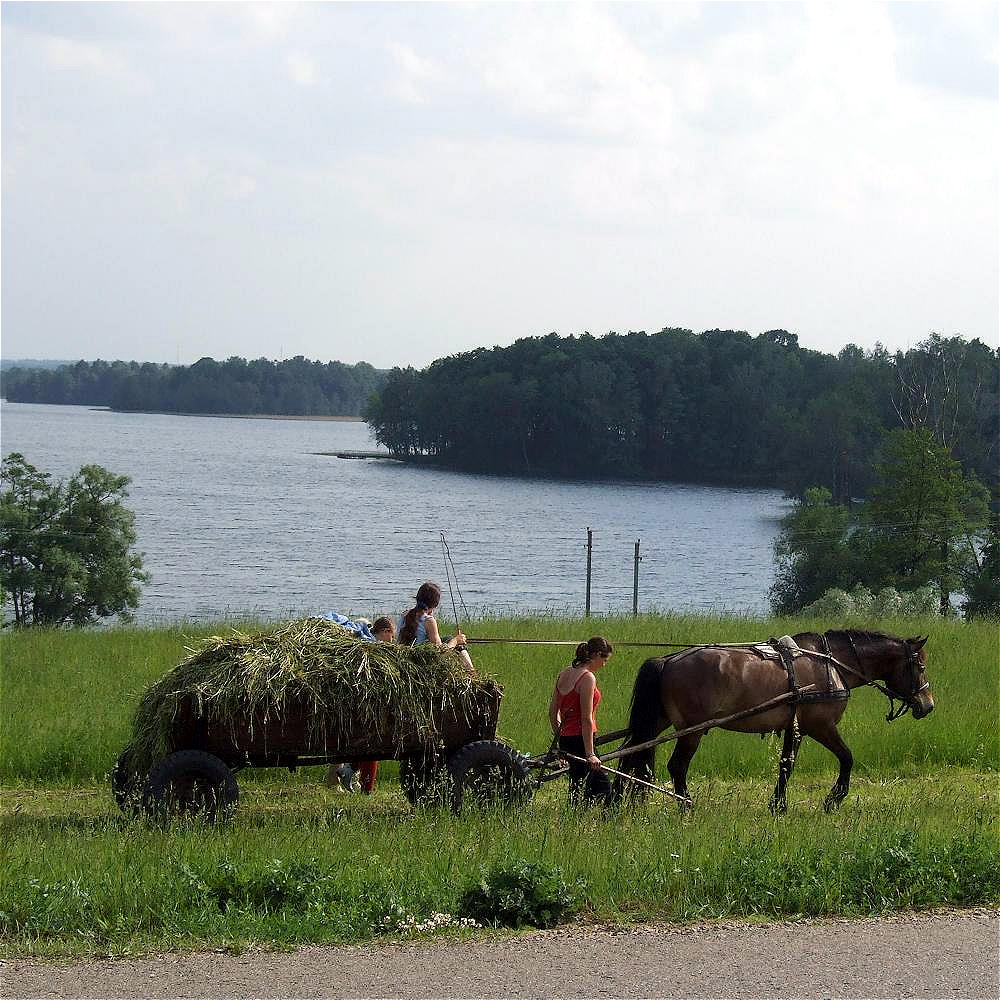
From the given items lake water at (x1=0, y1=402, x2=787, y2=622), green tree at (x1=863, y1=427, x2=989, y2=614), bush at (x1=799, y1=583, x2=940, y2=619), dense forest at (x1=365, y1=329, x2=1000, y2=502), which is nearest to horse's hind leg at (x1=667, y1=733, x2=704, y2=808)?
lake water at (x1=0, y1=402, x2=787, y2=622)

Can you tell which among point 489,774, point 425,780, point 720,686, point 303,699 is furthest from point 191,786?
point 720,686

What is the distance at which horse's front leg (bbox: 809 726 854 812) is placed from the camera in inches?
422

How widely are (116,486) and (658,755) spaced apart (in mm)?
37487

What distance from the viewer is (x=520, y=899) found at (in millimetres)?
6840

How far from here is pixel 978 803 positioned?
1096 centimetres

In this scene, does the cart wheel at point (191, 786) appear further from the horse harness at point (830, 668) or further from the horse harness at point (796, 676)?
the horse harness at point (830, 668)

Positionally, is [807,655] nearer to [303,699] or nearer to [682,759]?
[682,759]

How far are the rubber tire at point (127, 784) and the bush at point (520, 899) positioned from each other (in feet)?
10.8

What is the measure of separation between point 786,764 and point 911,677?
1549 millimetres

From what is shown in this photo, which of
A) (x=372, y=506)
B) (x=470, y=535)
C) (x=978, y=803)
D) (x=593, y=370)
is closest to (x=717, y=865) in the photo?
(x=978, y=803)

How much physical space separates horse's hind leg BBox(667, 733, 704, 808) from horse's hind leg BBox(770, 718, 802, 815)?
72 cm

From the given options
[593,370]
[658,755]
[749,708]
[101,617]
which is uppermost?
[593,370]

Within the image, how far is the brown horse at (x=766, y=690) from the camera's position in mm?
10516

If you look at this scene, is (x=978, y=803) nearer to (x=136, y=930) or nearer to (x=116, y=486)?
(x=136, y=930)
